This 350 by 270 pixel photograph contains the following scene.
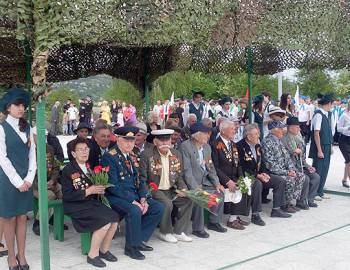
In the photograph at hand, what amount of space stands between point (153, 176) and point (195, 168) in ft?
2.08

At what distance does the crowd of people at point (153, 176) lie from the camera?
462cm

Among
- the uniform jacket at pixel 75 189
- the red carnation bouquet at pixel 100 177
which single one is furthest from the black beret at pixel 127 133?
the uniform jacket at pixel 75 189

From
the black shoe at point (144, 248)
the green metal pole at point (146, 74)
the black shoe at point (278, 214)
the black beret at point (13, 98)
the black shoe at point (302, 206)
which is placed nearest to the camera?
the black beret at point (13, 98)

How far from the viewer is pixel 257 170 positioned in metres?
6.69

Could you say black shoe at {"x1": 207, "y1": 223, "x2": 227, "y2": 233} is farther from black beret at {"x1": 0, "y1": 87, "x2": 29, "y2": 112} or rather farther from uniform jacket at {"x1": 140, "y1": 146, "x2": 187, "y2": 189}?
black beret at {"x1": 0, "y1": 87, "x2": 29, "y2": 112}

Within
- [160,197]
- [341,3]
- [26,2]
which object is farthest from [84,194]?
[341,3]

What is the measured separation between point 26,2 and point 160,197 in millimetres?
2688

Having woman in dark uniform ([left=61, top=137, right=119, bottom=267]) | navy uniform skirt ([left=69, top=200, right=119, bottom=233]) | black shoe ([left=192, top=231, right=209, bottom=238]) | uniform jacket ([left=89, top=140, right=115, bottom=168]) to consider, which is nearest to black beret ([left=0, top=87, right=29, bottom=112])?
woman in dark uniform ([left=61, top=137, right=119, bottom=267])

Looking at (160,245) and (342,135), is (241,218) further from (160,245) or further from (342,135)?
(342,135)

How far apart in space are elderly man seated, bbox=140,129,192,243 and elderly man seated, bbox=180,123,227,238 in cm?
15

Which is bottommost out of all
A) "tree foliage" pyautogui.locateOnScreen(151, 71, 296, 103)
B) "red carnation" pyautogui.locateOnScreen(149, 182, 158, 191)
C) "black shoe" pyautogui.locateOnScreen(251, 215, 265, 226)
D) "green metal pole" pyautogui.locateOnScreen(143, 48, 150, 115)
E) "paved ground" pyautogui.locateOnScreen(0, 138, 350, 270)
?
"paved ground" pyautogui.locateOnScreen(0, 138, 350, 270)

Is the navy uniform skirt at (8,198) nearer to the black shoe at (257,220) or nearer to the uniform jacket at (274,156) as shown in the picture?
the black shoe at (257,220)

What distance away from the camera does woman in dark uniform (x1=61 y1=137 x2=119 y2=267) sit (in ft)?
16.2

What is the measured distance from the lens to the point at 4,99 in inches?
180
